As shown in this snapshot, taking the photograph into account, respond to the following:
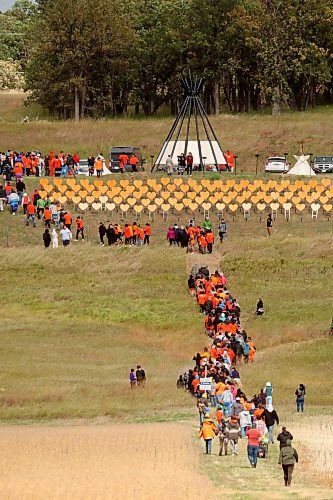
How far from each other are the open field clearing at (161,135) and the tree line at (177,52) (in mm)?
8683

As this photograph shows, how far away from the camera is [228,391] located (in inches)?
1363

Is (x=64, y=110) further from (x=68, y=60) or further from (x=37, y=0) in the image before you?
(x=37, y=0)

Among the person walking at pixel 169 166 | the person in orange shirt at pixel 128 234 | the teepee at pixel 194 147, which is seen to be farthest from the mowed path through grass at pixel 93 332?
the teepee at pixel 194 147

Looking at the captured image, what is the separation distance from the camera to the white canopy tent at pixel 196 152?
268 ft

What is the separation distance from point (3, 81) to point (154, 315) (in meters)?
89.8

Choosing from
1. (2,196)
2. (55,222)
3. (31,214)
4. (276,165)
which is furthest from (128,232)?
(276,165)

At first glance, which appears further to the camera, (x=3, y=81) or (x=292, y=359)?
(x=3, y=81)

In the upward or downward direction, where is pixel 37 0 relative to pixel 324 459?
upward

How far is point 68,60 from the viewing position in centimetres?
10794

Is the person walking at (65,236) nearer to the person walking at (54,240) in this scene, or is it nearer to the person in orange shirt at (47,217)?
the person walking at (54,240)

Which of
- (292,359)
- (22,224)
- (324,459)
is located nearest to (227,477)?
(324,459)

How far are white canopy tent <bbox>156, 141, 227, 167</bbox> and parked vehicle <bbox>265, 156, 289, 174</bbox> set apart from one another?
2703 mm

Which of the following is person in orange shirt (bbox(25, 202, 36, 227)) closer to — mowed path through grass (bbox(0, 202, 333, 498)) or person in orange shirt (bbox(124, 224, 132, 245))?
mowed path through grass (bbox(0, 202, 333, 498))

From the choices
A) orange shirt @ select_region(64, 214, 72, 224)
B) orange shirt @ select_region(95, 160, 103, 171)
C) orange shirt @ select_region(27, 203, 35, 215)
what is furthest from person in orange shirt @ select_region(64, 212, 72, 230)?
orange shirt @ select_region(95, 160, 103, 171)
